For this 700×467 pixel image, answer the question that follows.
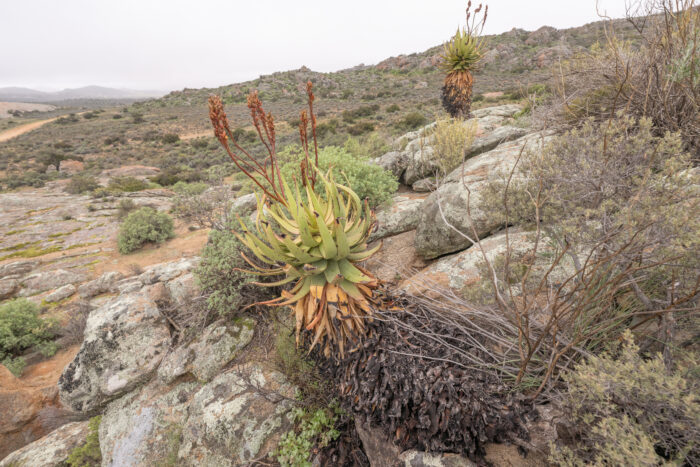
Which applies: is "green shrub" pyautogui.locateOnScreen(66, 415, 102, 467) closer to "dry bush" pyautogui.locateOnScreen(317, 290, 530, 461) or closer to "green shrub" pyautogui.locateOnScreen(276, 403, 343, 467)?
"green shrub" pyautogui.locateOnScreen(276, 403, 343, 467)

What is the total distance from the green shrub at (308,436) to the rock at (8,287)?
9.05 meters

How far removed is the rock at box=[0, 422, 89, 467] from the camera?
10.1 ft

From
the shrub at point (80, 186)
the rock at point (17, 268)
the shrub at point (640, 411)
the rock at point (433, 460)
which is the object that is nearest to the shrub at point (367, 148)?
the rock at point (433, 460)

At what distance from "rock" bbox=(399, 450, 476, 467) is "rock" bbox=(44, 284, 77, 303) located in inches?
345

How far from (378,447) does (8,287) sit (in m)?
10.2

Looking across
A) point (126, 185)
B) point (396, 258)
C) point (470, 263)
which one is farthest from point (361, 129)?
point (470, 263)

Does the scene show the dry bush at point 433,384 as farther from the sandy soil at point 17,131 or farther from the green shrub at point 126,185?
the sandy soil at point 17,131

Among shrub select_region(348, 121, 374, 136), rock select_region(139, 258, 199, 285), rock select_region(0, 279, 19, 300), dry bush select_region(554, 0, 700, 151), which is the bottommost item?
rock select_region(0, 279, 19, 300)

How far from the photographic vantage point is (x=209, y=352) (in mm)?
3266

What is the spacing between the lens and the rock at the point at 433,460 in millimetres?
1604

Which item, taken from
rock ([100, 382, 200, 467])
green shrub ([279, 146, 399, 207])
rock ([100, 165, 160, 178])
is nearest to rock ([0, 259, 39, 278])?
rock ([100, 382, 200, 467])

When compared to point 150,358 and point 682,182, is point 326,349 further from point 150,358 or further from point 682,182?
point 150,358

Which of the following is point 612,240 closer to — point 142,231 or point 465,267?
point 465,267

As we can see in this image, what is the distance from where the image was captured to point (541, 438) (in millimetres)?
1515
